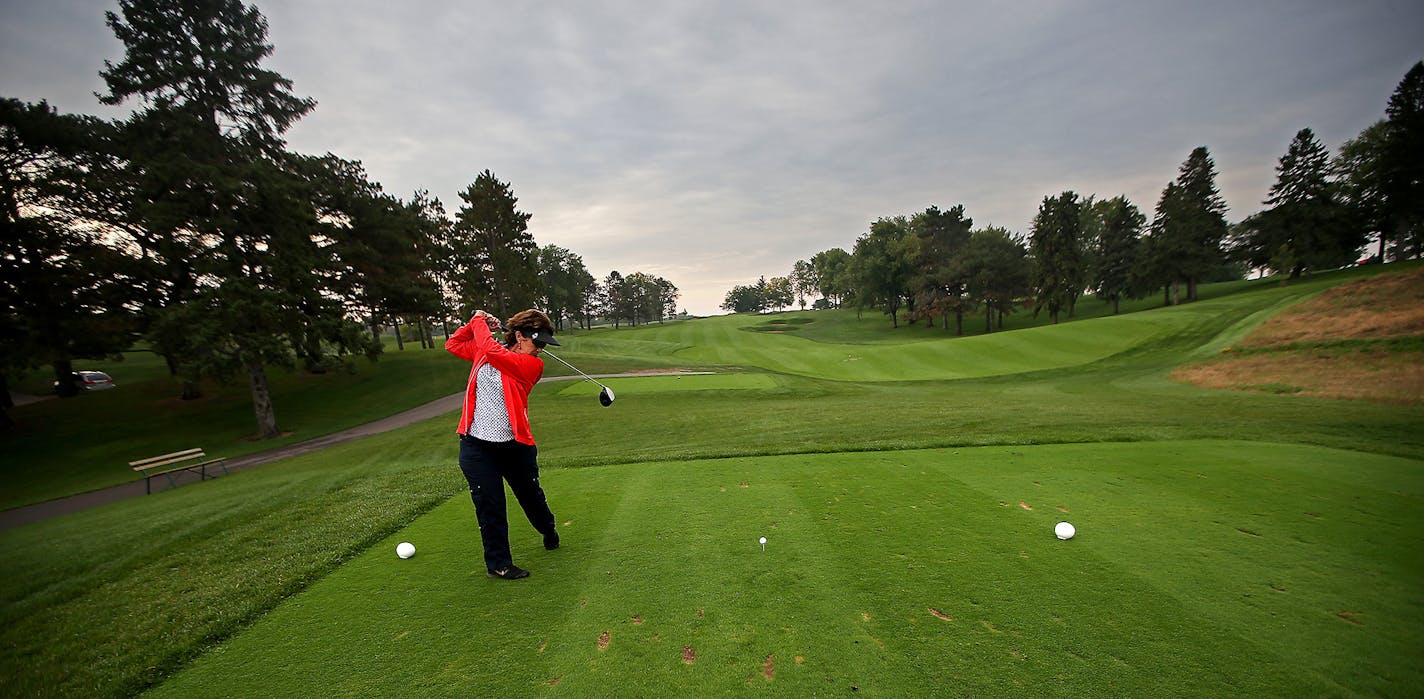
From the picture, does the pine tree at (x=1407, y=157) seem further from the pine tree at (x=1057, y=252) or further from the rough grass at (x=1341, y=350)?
the rough grass at (x=1341, y=350)

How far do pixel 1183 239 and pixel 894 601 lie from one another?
60.2m

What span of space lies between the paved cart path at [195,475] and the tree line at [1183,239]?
4635 cm

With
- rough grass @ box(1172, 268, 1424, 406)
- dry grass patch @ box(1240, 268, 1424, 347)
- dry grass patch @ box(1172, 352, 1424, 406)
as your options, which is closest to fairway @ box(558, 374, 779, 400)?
dry grass patch @ box(1172, 352, 1424, 406)

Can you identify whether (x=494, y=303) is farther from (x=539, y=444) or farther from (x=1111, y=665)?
(x=1111, y=665)

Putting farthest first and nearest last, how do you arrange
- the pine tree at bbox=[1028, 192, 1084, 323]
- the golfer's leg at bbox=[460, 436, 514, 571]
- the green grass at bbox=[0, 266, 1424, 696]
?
the pine tree at bbox=[1028, 192, 1084, 323], the golfer's leg at bbox=[460, 436, 514, 571], the green grass at bbox=[0, 266, 1424, 696]

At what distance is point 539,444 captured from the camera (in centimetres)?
1114

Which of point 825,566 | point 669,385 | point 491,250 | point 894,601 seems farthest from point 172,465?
point 491,250

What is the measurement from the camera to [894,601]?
331 centimetres

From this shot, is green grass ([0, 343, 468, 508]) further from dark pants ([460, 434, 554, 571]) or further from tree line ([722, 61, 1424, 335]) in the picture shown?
tree line ([722, 61, 1424, 335])

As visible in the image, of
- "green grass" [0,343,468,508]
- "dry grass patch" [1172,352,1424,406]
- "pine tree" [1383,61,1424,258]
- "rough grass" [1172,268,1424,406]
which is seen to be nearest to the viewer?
"dry grass patch" [1172,352,1424,406]

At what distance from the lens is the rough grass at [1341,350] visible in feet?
40.3

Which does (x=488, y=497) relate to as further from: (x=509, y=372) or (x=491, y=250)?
(x=491, y=250)

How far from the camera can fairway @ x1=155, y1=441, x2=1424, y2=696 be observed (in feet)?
8.68

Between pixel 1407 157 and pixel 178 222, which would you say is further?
pixel 1407 157
